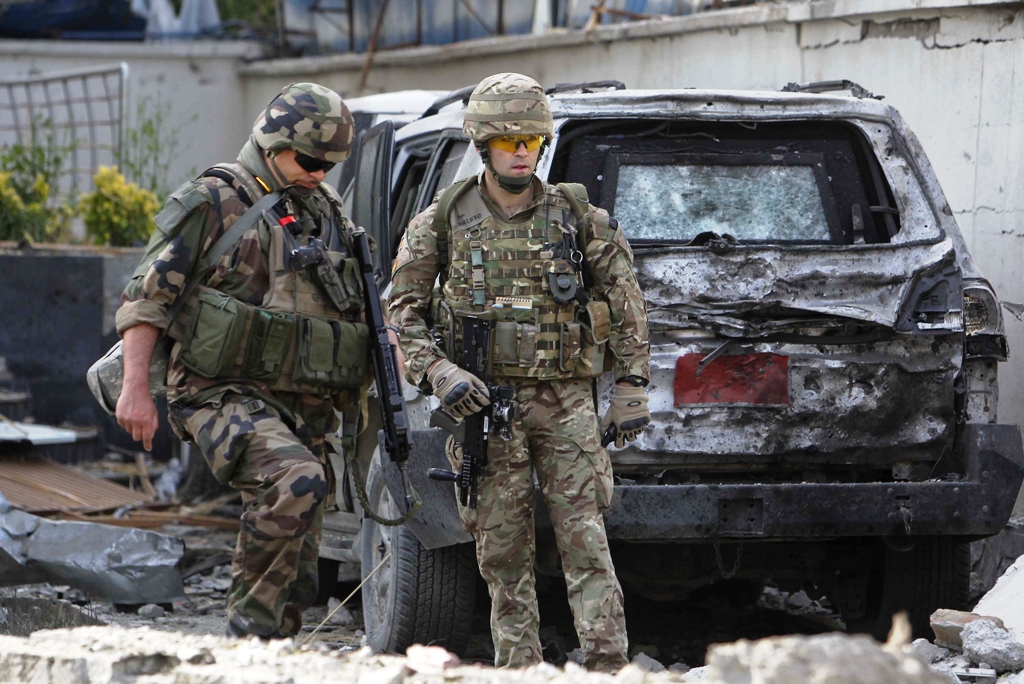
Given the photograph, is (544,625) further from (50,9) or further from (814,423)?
(50,9)

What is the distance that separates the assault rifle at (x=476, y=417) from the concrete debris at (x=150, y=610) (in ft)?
7.04

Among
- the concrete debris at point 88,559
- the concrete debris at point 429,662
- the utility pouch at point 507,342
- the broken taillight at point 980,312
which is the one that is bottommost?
the concrete debris at point 88,559

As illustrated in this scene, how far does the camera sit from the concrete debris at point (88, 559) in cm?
560

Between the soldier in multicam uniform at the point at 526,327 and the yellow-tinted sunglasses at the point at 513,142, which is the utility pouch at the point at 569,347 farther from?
the yellow-tinted sunglasses at the point at 513,142

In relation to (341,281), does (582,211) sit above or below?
above

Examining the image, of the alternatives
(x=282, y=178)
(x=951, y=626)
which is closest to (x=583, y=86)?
(x=282, y=178)

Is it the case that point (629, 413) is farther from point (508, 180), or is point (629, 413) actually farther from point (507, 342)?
point (508, 180)

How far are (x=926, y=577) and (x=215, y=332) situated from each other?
246cm

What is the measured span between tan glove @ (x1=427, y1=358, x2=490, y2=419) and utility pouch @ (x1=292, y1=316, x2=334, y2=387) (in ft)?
1.00

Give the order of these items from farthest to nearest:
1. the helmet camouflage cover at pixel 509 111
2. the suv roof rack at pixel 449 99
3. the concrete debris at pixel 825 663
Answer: the suv roof rack at pixel 449 99 → the helmet camouflage cover at pixel 509 111 → the concrete debris at pixel 825 663

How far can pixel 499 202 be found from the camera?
4203mm

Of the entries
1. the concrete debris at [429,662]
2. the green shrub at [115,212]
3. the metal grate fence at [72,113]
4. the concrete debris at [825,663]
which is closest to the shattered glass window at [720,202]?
the concrete debris at [429,662]

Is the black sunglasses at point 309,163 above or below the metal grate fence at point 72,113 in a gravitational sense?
below

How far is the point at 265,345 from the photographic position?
13.4ft
